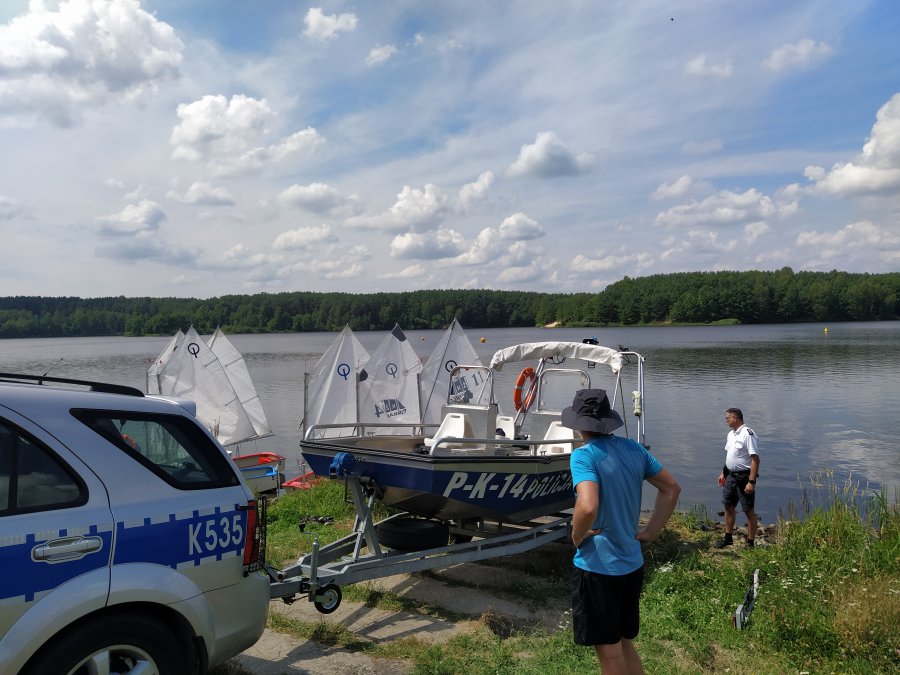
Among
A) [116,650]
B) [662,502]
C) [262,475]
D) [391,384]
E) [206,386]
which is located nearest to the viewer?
[116,650]

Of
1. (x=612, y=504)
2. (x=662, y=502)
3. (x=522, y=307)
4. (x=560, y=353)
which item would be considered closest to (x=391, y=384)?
(x=560, y=353)

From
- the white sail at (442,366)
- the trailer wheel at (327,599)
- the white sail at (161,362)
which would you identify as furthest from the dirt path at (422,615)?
the white sail at (161,362)

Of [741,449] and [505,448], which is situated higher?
[505,448]

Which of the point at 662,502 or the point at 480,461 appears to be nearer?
the point at 662,502

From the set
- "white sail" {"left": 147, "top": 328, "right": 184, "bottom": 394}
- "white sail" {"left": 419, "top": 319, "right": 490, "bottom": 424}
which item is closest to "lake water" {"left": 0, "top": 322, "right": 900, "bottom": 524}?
"white sail" {"left": 147, "top": 328, "right": 184, "bottom": 394}

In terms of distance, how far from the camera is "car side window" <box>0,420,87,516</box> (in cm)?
346

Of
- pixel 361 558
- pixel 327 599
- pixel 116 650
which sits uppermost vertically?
pixel 116 650

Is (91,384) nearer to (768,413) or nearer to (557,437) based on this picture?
(557,437)

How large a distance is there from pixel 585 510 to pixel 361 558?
3327 mm

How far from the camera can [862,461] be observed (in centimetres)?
1911

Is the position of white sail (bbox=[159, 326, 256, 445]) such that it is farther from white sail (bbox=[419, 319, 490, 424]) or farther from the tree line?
the tree line

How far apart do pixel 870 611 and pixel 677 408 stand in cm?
2312

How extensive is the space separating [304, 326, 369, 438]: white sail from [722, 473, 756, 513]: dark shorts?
10192 millimetres

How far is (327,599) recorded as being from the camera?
616 cm
